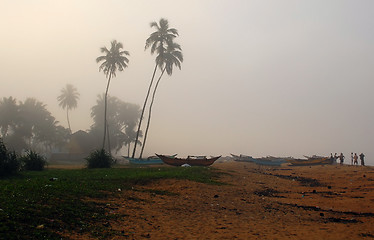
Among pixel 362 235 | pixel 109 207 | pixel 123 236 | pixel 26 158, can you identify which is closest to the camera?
pixel 123 236

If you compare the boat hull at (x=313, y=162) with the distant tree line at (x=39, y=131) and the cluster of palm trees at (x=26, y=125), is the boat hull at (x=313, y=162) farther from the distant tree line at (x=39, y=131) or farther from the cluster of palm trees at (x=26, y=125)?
the cluster of palm trees at (x=26, y=125)

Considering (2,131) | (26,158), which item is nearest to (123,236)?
(26,158)

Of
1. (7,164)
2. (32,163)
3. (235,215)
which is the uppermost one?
(7,164)

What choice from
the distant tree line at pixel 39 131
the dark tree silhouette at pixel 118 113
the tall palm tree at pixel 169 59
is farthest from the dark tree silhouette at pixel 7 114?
the tall palm tree at pixel 169 59

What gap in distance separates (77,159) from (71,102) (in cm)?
3329

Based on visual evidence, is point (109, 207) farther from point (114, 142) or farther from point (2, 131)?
point (2, 131)

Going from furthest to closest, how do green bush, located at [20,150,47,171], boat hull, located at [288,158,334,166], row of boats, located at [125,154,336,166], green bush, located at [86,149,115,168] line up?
boat hull, located at [288,158,334,166] → row of boats, located at [125,154,336,166] → green bush, located at [86,149,115,168] → green bush, located at [20,150,47,171]

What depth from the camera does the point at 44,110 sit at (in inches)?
2985

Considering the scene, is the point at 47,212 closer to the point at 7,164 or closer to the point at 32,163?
the point at 7,164

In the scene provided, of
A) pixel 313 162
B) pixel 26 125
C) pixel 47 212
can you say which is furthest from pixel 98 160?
pixel 26 125

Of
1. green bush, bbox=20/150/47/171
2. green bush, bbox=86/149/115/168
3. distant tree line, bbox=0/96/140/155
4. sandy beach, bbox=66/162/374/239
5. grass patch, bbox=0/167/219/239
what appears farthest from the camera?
distant tree line, bbox=0/96/140/155

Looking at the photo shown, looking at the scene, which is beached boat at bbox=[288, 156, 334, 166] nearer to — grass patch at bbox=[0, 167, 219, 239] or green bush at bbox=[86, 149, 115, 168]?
green bush at bbox=[86, 149, 115, 168]

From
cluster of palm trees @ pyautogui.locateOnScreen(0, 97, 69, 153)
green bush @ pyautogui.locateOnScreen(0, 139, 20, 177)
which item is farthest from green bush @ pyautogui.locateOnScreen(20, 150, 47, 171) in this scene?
cluster of palm trees @ pyautogui.locateOnScreen(0, 97, 69, 153)

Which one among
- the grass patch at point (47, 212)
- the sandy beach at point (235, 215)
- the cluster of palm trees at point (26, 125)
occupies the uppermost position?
the cluster of palm trees at point (26, 125)
